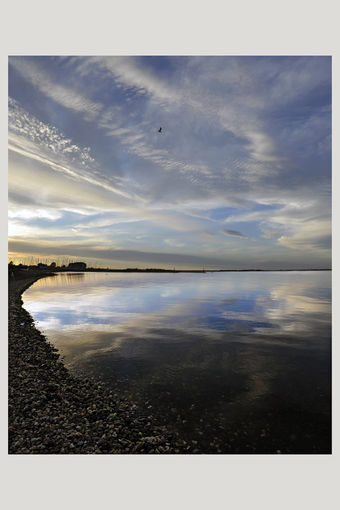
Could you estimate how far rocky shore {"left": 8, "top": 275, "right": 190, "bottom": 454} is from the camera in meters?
7.83

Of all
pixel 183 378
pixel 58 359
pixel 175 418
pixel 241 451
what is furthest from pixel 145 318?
pixel 241 451

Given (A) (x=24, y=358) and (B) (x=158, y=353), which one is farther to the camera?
(B) (x=158, y=353)

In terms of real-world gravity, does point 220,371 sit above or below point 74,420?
below

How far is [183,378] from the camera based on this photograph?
1340 centimetres

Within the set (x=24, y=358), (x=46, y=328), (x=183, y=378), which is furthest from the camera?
(x=46, y=328)

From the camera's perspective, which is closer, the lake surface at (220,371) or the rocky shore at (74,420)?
the rocky shore at (74,420)

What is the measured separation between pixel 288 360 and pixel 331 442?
780cm

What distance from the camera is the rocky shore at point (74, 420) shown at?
7828 millimetres

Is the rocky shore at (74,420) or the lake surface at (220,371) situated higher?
the rocky shore at (74,420)

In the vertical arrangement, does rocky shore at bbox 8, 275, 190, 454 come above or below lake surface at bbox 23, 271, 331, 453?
above

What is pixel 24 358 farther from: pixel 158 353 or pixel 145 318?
pixel 145 318

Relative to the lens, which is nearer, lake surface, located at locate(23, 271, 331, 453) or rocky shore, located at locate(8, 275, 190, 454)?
rocky shore, located at locate(8, 275, 190, 454)

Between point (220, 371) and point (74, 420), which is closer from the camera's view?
point (74, 420)

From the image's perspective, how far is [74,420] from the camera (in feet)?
29.5
